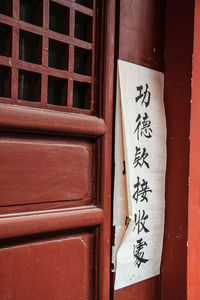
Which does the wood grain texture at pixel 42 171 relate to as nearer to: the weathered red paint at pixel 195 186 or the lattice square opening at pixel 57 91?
the lattice square opening at pixel 57 91

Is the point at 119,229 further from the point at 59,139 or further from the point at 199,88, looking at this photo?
the point at 199,88

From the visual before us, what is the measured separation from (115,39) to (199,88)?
40 cm

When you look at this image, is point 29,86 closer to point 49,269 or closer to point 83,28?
point 83,28

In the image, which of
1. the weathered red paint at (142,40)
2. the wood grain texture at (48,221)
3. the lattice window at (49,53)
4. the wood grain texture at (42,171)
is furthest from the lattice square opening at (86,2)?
the wood grain texture at (48,221)

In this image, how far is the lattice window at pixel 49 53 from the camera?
→ 0.93m

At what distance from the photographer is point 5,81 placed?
0.94 m

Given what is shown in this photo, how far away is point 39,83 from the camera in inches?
39.1

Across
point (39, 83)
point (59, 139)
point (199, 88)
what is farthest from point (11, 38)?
point (199, 88)

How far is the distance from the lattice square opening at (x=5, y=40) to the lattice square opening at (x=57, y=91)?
170 millimetres

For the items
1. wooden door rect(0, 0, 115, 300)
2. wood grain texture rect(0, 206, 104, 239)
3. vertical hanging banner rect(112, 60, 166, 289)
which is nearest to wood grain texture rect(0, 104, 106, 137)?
wooden door rect(0, 0, 115, 300)

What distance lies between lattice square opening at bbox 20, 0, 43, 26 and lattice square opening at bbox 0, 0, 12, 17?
0.17 ft

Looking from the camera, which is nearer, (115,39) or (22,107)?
(22,107)

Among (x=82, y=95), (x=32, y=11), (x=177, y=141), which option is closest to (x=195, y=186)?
(x=177, y=141)

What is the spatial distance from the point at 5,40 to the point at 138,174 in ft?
2.21
